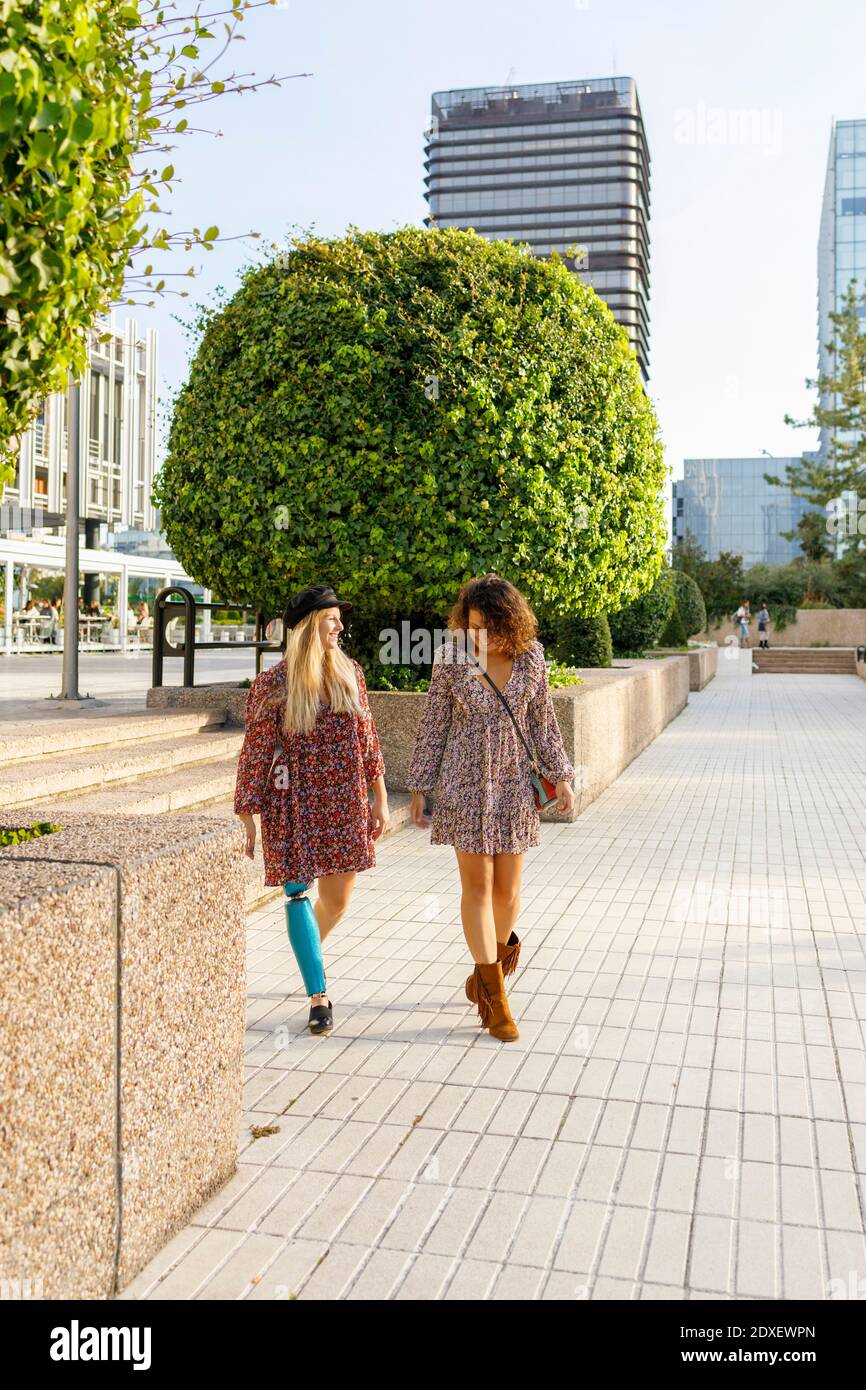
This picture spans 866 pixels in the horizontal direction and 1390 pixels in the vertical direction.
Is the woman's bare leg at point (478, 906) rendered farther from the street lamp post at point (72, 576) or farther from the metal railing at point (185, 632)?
the street lamp post at point (72, 576)

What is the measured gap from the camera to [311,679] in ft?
15.0

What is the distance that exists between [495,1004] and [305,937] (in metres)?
0.81

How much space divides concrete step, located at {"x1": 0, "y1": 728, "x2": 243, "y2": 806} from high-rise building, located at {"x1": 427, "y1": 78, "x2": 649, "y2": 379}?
156 metres

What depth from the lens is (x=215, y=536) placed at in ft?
31.9

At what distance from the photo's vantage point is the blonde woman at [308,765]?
15.1ft

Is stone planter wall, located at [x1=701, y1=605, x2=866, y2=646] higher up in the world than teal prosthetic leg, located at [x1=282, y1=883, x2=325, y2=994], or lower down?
higher up

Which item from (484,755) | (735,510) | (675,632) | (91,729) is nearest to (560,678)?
(91,729)

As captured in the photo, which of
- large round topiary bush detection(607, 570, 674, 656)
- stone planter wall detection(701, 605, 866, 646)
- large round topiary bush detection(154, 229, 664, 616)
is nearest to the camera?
large round topiary bush detection(154, 229, 664, 616)

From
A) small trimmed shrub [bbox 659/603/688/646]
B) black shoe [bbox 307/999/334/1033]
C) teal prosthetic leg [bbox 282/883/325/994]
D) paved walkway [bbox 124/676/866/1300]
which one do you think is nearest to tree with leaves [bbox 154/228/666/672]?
paved walkway [bbox 124/676/866/1300]

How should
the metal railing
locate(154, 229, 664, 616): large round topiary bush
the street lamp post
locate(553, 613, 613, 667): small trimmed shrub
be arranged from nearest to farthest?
locate(154, 229, 664, 616): large round topiary bush → the metal railing → the street lamp post → locate(553, 613, 613, 667): small trimmed shrub

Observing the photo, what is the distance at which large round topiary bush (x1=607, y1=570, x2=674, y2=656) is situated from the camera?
22.1 m

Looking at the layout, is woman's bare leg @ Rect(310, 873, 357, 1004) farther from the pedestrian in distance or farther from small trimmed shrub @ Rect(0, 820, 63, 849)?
the pedestrian in distance

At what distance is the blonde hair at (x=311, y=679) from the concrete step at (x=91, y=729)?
10.3 feet

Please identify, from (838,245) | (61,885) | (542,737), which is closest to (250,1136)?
(61,885)
